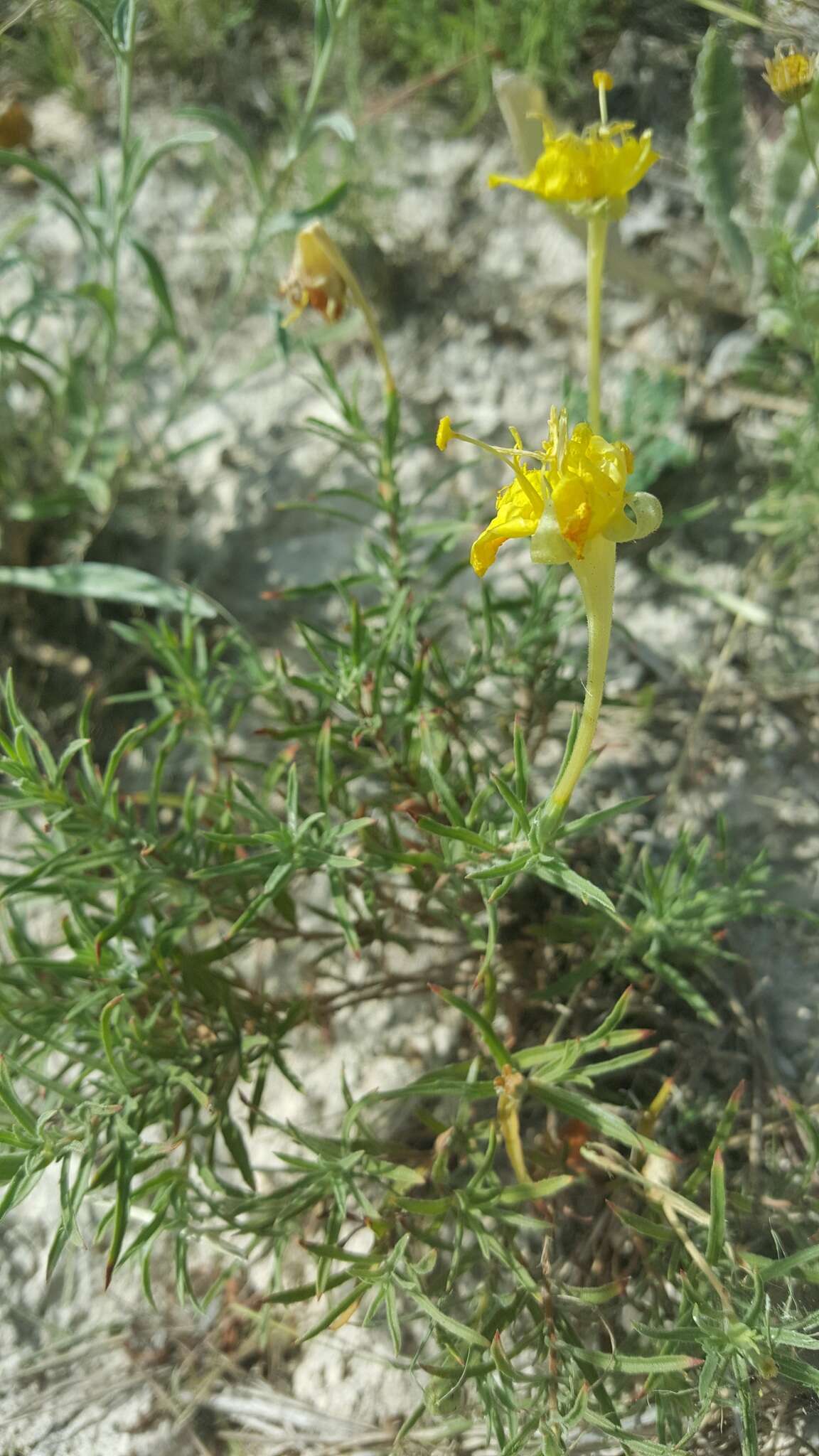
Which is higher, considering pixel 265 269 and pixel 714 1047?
pixel 265 269

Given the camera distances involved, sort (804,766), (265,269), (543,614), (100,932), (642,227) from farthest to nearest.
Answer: (265,269)
(642,227)
(804,766)
(543,614)
(100,932)

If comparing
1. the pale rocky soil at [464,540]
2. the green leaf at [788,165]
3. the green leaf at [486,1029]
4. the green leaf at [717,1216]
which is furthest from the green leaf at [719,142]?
the green leaf at [717,1216]

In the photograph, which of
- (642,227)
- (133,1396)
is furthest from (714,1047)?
(642,227)

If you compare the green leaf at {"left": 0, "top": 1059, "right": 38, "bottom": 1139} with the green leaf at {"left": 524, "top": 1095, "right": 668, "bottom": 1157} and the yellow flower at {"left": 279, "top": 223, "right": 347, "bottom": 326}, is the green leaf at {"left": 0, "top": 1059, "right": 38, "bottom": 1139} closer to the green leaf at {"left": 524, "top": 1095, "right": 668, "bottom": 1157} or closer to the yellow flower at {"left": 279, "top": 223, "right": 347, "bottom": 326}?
the green leaf at {"left": 524, "top": 1095, "right": 668, "bottom": 1157}

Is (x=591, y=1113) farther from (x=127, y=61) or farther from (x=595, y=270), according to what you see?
(x=127, y=61)

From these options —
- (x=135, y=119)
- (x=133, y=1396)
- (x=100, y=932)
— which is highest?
(x=135, y=119)

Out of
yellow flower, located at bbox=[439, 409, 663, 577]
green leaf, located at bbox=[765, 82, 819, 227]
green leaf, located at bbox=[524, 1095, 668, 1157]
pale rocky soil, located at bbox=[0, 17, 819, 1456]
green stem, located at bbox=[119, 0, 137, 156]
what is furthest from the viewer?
green leaf, located at bbox=[765, 82, 819, 227]

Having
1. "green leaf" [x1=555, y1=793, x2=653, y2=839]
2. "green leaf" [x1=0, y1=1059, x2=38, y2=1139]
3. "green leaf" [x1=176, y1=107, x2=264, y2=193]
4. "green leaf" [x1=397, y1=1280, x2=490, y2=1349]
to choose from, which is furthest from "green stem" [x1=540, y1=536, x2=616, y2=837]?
"green leaf" [x1=176, y1=107, x2=264, y2=193]

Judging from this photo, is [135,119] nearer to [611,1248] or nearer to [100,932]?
[100,932]
